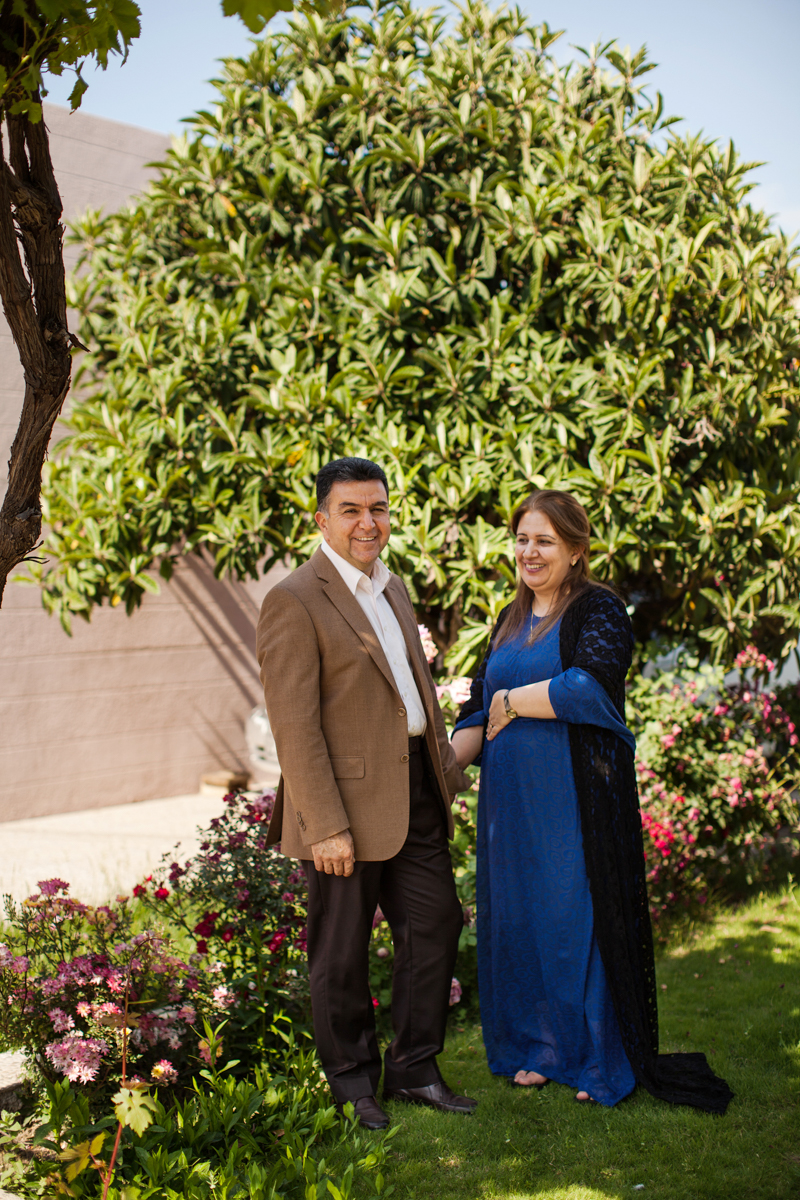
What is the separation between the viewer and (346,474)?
2729 mm

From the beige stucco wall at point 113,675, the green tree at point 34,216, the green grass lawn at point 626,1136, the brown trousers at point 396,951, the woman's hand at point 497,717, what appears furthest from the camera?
the beige stucco wall at point 113,675

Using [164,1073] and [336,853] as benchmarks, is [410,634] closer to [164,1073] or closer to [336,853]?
[336,853]

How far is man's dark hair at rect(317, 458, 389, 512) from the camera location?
8.95ft

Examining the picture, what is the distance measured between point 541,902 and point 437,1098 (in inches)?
25.6

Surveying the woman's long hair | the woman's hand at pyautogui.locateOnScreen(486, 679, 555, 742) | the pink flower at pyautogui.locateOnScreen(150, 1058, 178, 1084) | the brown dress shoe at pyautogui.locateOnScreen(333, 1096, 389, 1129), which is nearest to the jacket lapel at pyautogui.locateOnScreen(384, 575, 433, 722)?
the woman's hand at pyautogui.locateOnScreen(486, 679, 555, 742)

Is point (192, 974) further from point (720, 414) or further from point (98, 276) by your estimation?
point (98, 276)

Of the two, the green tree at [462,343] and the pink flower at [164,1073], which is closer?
the pink flower at [164,1073]

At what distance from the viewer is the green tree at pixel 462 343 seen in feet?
13.6

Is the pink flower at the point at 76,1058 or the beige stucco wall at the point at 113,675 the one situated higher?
the beige stucco wall at the point at 113,675

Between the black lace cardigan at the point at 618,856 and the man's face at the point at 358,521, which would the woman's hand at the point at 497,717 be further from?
the man's face at the point at 358,521

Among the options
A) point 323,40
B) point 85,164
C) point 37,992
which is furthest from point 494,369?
point 85,164

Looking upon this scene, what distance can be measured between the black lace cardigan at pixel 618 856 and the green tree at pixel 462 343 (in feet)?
3.62

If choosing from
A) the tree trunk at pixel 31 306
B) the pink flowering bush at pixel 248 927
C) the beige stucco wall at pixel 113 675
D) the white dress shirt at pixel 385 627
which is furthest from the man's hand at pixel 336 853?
the beige stucco wall at pixel 113 675

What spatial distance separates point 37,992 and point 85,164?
6217 mm
